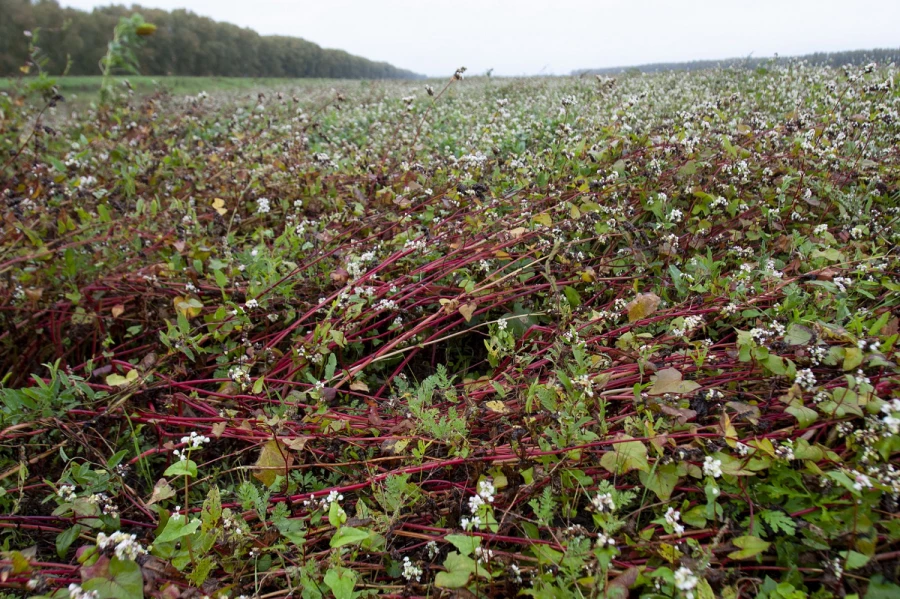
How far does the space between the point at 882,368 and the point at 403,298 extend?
209cm

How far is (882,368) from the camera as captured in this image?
1.67 m

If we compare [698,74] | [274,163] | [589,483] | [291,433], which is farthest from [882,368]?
[698,74]

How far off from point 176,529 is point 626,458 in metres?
1.43

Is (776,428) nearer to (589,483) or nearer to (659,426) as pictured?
(659,426)

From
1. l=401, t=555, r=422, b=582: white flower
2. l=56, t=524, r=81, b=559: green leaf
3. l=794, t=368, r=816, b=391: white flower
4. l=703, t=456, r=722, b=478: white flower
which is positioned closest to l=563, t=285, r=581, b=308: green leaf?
l=794, t=368, r=816, b=391: white flower

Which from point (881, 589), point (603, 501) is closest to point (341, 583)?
point (603, 501)

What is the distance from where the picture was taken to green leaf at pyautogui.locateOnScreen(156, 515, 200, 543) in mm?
1436

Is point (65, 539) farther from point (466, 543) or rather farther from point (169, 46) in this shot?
point (169, 46)

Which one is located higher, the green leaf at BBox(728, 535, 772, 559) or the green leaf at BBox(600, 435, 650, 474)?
the green leaf at BBox(600, 435, 650, 474)

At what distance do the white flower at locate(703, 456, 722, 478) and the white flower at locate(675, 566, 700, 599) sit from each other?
340 mm

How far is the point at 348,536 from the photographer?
144 centimetres

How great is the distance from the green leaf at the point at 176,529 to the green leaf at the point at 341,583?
43 centimetres

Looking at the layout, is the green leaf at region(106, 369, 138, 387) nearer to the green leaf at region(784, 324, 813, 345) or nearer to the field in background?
the green leaf at region(784, 324, 813, 345)

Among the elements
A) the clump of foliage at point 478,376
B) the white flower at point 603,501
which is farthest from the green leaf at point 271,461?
the white flower at point 603,501
